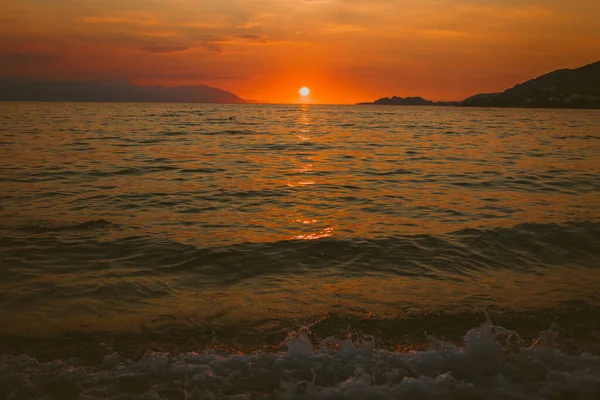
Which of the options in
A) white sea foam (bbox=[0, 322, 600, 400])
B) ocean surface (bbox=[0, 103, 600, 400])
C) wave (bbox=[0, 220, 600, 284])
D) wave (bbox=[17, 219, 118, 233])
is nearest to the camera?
white sea foam (bbox=[0, 322, 600, 400])

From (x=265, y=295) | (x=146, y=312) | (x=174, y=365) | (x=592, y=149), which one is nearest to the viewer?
(x=174, y=365)

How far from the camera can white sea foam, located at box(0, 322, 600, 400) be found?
4.76 m

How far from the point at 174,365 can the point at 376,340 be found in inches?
105

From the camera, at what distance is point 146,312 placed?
6.87 metres

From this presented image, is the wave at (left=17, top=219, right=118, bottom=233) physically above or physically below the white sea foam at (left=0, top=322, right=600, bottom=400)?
above

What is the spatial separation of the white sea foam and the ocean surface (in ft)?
0.08

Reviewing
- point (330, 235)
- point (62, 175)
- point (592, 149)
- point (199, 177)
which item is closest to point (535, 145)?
point (592, 149)

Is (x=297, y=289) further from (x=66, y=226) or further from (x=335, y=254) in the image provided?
(x=66, y=226)

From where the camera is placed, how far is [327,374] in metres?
5.17

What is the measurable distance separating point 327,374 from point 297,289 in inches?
108

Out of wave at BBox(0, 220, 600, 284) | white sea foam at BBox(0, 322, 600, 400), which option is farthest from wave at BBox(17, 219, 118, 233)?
white sea foam at BBox(0, 322, 600, 400)

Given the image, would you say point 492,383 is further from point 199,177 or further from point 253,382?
point 199,177

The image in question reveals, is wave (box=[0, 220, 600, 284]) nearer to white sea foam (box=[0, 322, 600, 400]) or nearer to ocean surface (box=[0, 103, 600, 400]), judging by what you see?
ocean surface (box=[0, 103, 600, 400])

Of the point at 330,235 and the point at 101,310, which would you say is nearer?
the point at 101,310
